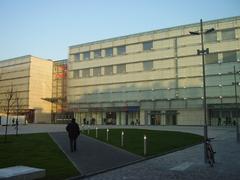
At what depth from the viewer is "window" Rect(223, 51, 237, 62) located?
62.9 meters

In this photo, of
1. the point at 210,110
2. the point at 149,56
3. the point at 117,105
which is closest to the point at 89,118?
the point at 117,105

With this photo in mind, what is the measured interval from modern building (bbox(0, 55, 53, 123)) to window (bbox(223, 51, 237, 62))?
58.6 metres

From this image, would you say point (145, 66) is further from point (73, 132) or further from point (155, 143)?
point (73, 132)

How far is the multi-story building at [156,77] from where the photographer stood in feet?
211

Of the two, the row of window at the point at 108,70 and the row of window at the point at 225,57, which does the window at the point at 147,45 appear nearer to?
the row of window at the point at 108,70

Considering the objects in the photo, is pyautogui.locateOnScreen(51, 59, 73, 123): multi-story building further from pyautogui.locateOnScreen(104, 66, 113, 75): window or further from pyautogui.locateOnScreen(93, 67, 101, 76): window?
pyautogui.locateOnScreen(104, 66, 113, 75): window

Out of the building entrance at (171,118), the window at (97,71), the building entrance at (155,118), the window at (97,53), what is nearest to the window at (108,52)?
the window at (97,53)

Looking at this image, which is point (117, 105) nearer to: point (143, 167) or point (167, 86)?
point (167, 86)

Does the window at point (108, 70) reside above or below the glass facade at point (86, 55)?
below

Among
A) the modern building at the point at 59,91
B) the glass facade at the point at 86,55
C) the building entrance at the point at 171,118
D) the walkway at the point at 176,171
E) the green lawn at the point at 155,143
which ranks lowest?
the green lawn at the point at 155,143

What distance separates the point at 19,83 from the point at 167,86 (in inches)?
2017

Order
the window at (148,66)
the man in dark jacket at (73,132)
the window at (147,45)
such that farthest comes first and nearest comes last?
the window at (147,45) → the window at (148,66) → the man in dark jacket at (73,132)

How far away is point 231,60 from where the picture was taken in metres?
63.0

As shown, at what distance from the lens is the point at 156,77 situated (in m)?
71.9
